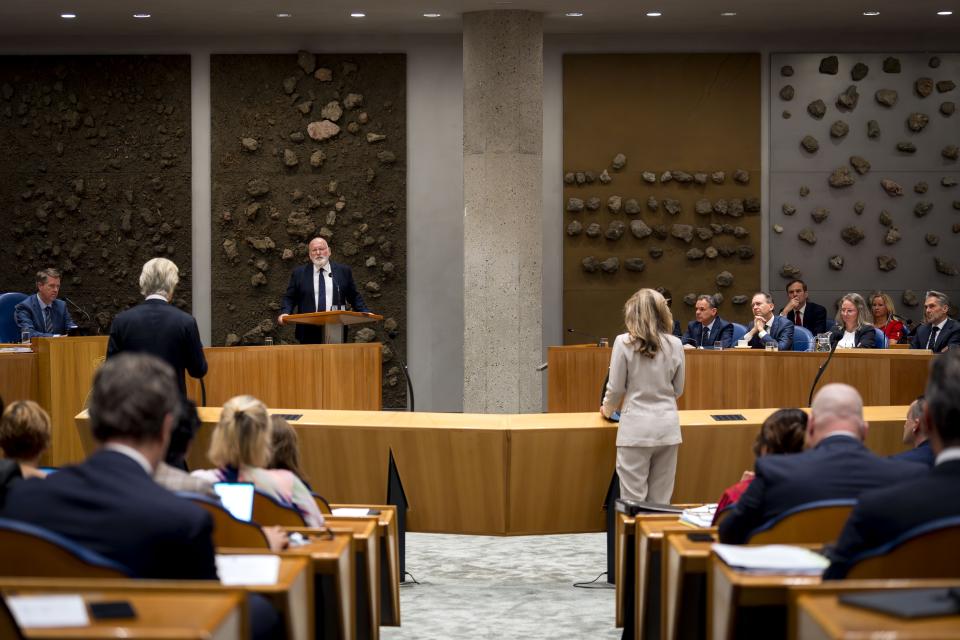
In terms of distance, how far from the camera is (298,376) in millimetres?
8641

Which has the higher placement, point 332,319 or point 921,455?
point 332,319

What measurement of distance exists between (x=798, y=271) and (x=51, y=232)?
25.3 ft

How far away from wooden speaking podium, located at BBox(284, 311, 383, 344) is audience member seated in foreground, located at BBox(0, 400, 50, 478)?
4.50 metres

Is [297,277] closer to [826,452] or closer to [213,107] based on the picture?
[213,107]

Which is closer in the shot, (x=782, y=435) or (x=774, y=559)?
(x=774, y=559)

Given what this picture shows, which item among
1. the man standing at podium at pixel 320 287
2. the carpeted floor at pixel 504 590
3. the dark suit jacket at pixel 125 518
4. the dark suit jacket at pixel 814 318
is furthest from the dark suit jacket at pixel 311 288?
the dark suit jacket at pixel 125 518

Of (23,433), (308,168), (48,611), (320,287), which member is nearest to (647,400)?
(23,433)

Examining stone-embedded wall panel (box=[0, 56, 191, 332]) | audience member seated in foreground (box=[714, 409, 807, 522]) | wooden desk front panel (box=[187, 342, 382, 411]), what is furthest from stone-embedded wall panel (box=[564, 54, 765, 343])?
audience member seated in foreground (box=[714, 409, 807, 522])

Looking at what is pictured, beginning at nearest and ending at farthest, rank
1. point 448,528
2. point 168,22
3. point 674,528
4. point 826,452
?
point 826,452 < point 674,528 < point 448,528 < point 168,22

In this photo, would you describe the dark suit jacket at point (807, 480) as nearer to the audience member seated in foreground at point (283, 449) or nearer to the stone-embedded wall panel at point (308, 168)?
the audience member seated in foreground at point (283, 449)

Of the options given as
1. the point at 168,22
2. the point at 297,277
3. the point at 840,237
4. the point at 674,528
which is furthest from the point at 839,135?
the point at 674,528

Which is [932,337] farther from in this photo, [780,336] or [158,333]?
[158,333]

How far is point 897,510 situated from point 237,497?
6.21ft

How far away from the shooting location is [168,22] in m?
11.5
